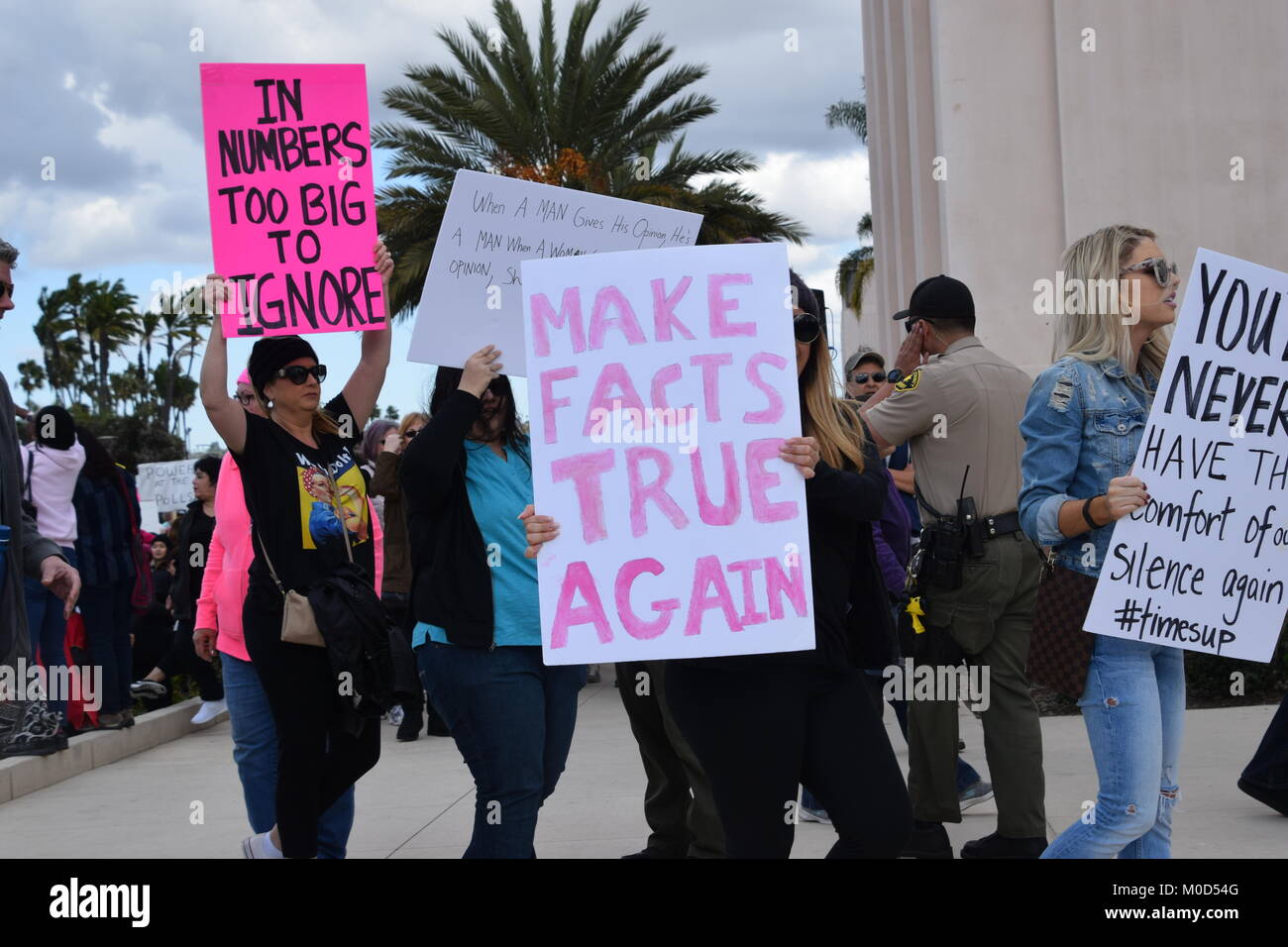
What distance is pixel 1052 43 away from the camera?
39.8ft

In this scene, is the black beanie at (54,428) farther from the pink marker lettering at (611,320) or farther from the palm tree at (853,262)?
the palm tree at (853,262)

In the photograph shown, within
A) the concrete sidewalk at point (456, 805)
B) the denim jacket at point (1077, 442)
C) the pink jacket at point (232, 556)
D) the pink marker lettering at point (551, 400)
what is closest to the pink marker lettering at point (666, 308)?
the pink marker lettering at point (551, 400)

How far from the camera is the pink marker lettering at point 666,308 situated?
12.5ft

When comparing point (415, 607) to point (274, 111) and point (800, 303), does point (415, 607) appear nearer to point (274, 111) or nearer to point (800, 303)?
point (800, 303)

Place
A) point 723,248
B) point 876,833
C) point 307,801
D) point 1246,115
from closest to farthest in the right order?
1. point 876,833
2. point 723,248
3. point 307,801
4. point 1246,115

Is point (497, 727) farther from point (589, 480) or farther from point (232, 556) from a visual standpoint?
point (232, 556)

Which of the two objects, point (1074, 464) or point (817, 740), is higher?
point (1074, 464)

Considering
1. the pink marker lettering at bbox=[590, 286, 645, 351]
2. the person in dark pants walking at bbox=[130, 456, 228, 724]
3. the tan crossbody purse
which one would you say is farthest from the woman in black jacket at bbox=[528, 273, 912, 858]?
the person in dark pants walking at bbox=[130, 456, 228, 724]

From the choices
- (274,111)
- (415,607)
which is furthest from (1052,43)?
(415,607)

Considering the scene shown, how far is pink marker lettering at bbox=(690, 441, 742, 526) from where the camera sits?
3.73 m

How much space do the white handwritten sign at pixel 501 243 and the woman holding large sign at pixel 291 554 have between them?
0.41 metres

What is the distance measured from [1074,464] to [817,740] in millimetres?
1060
